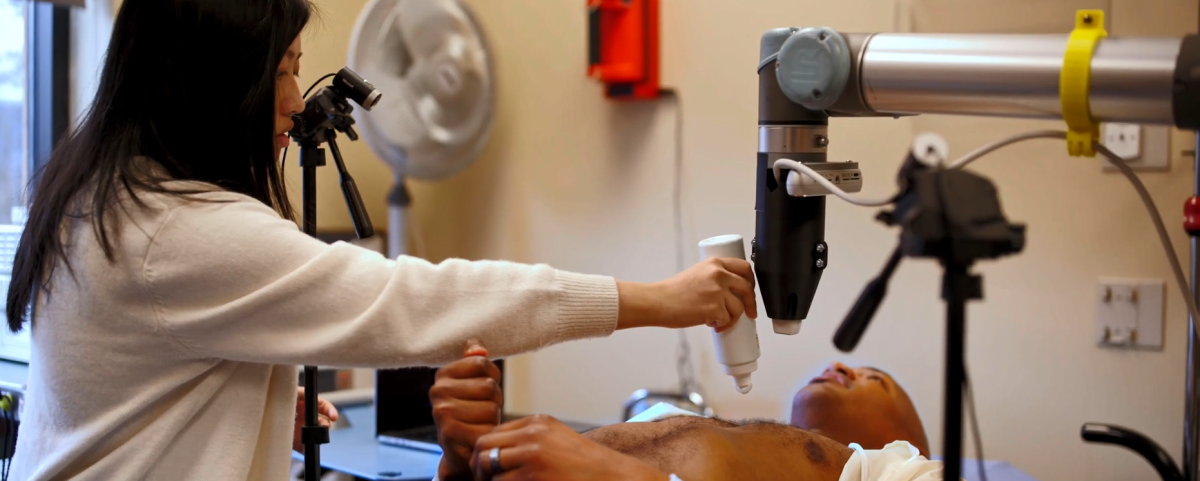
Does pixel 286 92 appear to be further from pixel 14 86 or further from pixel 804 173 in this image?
pixel 14 86

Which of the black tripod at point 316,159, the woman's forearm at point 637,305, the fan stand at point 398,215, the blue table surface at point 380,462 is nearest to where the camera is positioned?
the woman's forearm at point 637,305

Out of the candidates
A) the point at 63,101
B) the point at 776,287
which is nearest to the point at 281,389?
the point at 776,287

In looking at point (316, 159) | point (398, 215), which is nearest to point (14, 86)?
point (398, 215)

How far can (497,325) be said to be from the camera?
103cm

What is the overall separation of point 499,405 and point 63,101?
1.88 meters

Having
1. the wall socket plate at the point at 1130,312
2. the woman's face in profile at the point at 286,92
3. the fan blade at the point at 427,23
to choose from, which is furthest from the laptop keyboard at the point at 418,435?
the wall socket plate at the point at 1130,312

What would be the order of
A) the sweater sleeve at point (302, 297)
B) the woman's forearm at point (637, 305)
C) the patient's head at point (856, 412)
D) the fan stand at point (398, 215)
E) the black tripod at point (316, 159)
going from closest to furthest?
the sweater sleeve at point (302, 297) → the woman's forearm at point (637, 305) → the black tripod at point (316, 159) → the patient's head at point (856, 412) → the fan stand at point (398, 215)

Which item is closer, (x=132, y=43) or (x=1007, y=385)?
(x=132, y=43)

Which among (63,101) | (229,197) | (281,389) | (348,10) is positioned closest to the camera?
(229,197)

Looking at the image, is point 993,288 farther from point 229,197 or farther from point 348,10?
point 348,10

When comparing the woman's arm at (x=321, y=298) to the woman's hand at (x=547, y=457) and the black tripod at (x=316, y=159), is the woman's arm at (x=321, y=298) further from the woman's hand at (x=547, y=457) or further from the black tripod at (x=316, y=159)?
the black tripod at (x=316, y=159)

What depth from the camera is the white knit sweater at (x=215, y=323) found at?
0.97 metres

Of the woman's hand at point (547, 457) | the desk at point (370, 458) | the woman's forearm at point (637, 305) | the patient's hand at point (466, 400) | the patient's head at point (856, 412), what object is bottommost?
the desk at point (370, 458)

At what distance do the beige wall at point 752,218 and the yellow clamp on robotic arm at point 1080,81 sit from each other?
78 cm
